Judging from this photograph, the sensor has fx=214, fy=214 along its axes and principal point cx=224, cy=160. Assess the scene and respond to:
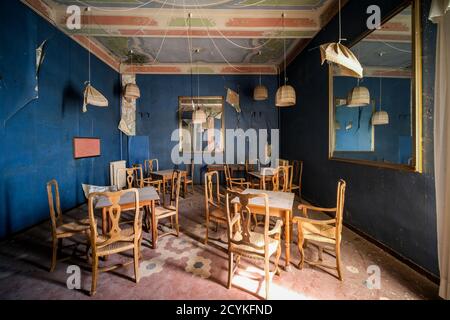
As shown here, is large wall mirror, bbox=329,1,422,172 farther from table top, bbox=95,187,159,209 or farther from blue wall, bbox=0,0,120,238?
blue wall, bbox=0,0,120,238

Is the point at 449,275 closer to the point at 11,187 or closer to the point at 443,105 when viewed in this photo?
the point at 443,105

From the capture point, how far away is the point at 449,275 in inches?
68.6

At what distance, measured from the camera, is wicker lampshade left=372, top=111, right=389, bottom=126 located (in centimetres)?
272

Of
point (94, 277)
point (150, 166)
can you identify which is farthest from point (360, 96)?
Answer: point (150, 166)

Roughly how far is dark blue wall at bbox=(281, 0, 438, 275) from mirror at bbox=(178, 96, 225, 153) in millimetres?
2329

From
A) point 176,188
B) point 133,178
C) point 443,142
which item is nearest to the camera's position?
point 443,142

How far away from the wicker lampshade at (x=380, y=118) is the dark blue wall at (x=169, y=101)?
4.13 meters

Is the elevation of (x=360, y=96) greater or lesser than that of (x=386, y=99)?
greater

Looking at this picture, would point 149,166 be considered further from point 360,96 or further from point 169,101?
point 360,96

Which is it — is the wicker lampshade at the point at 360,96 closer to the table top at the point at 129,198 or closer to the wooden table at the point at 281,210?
the wooden table at the point at 281,210

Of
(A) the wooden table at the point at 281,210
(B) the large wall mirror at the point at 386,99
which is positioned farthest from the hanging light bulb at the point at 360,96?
(A) the wooden table at the point at 281,210

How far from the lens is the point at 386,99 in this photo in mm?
2717

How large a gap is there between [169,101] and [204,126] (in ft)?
4.49

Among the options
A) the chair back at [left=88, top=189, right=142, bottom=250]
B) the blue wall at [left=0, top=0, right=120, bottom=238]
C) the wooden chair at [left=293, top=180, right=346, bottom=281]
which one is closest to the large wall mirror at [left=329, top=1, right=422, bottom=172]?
the wooden chair at [left=293, top=180, right=346, bottom=281]
